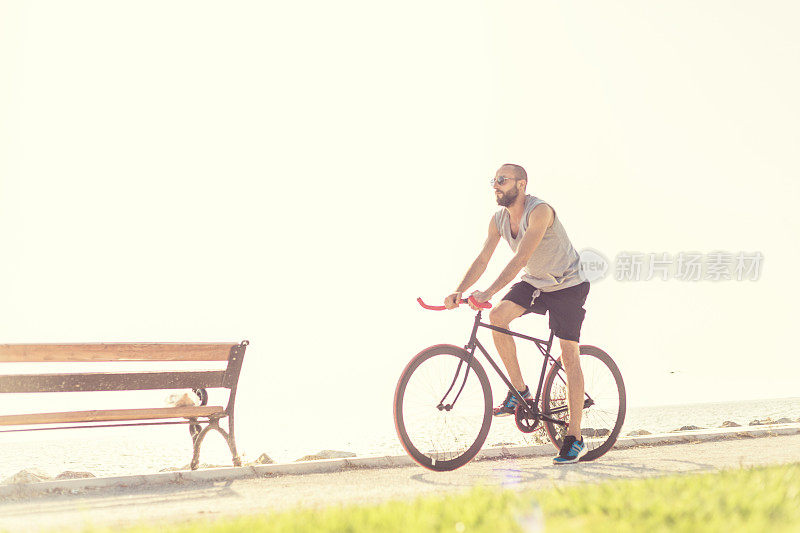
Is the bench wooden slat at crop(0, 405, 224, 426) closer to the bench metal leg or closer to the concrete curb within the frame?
the bench metal leg

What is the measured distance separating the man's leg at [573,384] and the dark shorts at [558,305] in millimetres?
80

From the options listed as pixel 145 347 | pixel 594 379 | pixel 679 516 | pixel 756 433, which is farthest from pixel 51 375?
pixel 756 433

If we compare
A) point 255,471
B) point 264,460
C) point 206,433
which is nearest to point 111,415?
point 206,433

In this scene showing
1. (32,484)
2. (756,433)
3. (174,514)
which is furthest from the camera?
(756,433)

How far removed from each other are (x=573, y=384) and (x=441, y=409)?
122 cm

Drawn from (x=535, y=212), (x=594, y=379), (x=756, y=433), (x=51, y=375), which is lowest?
(x=756, y=433)

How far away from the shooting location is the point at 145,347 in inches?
251

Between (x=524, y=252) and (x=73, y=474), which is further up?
(x=524, y=252)

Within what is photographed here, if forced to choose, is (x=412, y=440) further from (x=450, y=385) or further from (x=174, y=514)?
(x=174, y=514)

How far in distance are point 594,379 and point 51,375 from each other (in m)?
4.41

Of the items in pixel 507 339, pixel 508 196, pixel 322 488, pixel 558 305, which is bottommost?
pixel 322 488

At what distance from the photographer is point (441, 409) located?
5496 millimetres

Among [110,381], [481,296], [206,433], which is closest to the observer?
[481,296]

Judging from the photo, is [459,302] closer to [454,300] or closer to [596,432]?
[454,300]
